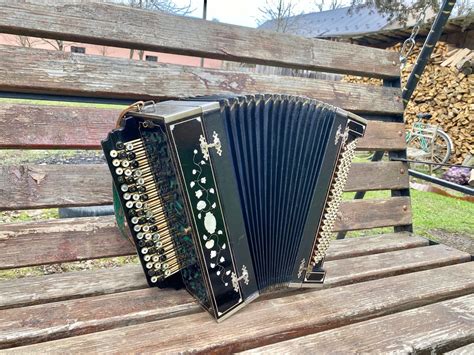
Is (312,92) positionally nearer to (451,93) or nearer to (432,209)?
(432,209)

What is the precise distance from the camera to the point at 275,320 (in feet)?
2.96

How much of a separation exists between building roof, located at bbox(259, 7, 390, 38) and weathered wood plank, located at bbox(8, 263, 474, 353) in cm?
848

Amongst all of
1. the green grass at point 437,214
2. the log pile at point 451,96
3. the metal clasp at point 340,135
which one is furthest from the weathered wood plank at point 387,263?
the log pile at point 451,96

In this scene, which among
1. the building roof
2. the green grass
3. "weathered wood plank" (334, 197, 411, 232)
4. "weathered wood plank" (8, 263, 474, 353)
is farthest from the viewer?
the building roof

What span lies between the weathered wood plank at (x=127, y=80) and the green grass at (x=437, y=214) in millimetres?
1465

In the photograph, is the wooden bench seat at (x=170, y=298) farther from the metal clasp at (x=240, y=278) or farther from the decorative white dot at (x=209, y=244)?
the decorative white dot at (x=209, y=244)

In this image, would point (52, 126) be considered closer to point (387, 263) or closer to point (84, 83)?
point (84, 83)

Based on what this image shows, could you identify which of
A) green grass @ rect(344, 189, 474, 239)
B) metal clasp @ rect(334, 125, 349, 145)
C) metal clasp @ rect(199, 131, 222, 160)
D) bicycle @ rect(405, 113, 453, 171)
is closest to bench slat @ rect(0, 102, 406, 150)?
metal clasp @ rect(199, 131, 222, 160)

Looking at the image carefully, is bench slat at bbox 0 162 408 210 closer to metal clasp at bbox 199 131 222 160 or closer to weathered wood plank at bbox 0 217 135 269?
weathered wood plank at bbox 0 217 135 269

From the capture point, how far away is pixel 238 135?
36.6 inches

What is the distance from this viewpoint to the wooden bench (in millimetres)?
850

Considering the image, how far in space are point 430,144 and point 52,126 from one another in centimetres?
545

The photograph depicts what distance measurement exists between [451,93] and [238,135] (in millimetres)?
5531

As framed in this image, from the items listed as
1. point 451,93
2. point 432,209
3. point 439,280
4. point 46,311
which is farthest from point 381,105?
point 451,93
